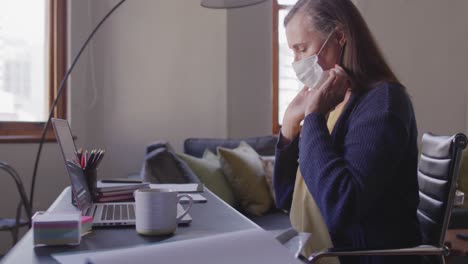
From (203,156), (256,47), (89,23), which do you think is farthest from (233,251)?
(256,47)

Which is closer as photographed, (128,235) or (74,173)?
(128,235)

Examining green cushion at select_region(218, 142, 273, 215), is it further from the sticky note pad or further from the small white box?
the small white box

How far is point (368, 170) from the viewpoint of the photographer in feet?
3.61

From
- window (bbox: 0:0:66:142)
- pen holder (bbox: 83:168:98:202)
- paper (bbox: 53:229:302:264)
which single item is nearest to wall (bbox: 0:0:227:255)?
window (bbox: 0:0:66:142)

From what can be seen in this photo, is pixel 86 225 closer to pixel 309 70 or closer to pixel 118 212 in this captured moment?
pixel 118 212

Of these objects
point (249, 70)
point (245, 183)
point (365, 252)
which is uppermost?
point (249, 70)

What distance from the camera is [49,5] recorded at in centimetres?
313

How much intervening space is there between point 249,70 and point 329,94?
7.71 ft

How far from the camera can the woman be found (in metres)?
1.11

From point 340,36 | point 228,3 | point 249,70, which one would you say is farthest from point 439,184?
Result: point 249,70

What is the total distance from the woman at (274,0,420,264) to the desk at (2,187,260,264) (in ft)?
0.71

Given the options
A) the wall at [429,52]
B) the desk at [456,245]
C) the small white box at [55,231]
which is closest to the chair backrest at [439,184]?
the small white box at [55,231]

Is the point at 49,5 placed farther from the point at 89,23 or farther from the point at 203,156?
the point at 203,156

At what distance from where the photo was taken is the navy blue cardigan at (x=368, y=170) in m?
1.10
